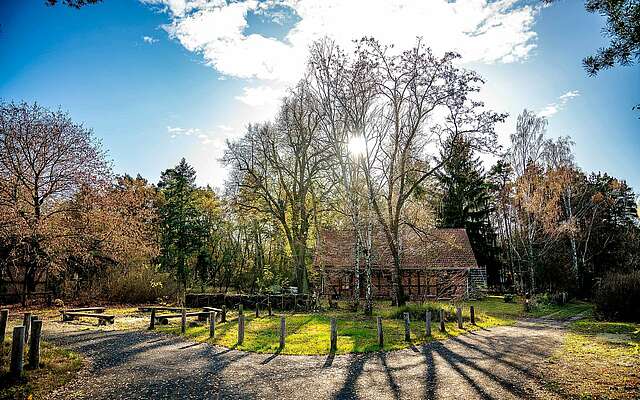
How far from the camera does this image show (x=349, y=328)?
15922mm

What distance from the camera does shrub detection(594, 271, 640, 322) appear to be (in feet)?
59.4

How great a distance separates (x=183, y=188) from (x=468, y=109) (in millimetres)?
25974

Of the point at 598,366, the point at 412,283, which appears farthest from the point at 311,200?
the point at 598,366

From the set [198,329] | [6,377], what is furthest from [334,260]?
[6,377]

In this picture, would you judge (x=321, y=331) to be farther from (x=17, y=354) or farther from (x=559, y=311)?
(x=559, y=311)

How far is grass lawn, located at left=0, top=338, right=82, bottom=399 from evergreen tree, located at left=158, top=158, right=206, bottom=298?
Answer: 2339 centimetres

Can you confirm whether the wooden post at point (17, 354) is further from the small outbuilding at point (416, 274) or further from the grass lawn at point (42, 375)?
the small outbuilding at point (416, 274)

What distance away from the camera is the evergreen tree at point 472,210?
39.0 m

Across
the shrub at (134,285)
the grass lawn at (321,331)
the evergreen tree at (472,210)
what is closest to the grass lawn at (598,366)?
the grass lawn at (321,331)

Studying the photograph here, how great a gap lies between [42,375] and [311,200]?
78.6 feet

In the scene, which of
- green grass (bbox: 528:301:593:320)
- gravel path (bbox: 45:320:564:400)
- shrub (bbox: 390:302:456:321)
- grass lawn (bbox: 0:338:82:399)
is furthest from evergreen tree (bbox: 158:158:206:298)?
green grass (bbox: 528:301:593:320)

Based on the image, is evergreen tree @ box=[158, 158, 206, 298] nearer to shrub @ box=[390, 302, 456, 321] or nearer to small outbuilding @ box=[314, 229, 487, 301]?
small outbuilding @ box=[314, 229, 487, 301]

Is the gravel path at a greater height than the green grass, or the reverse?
the gravel path

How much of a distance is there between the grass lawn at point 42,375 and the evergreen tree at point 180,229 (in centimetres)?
2339
